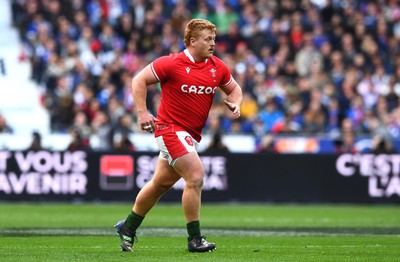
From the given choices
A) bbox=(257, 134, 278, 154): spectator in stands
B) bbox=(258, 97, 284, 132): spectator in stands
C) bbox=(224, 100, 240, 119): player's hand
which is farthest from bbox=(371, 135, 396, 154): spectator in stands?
bbox=(224, 100, 240, 119): player's hand

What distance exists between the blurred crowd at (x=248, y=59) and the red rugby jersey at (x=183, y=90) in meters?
12.4

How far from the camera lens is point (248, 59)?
27891mm

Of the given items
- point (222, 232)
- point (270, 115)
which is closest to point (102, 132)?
point (270, 115)

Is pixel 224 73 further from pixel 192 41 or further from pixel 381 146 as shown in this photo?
pixel 381 146

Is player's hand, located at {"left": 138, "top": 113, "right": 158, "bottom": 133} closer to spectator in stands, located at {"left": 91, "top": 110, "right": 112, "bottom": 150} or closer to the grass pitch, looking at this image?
the grass pitch

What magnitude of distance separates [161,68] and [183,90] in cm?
33

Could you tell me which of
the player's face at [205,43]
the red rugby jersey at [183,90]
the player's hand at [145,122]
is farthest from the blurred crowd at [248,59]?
the player's hand at [145,122]

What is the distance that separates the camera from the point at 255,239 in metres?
13.5

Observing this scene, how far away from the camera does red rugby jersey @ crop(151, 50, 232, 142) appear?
1130 centimetres

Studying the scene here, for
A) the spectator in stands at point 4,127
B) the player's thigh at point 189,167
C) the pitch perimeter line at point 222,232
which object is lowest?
the pitch perimeter line at point 222,232

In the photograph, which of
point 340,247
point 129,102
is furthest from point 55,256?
point 129,102

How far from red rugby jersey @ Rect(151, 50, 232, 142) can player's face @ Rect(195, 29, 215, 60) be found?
5.5 inches

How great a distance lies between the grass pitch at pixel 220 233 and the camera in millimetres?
10969

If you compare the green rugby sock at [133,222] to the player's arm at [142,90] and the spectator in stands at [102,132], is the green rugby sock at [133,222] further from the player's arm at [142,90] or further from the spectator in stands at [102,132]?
the spectator in stands at [102,132]
